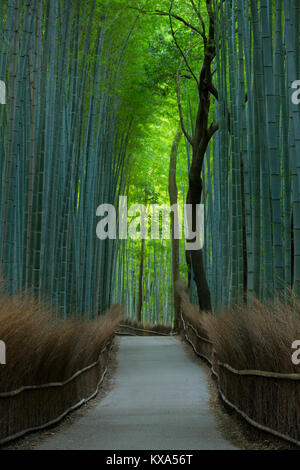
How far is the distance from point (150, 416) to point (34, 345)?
145 centimetres

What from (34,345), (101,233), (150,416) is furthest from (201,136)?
(34,345)

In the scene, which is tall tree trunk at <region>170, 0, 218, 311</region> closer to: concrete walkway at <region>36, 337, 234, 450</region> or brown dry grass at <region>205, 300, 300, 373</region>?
concrete walkway at <region>36, 337, 234, 450</region>

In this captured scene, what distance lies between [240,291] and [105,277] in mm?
6811

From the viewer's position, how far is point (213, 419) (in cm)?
469

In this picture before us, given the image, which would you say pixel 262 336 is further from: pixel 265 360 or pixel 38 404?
pixel 38 404

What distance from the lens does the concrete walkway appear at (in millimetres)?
3736

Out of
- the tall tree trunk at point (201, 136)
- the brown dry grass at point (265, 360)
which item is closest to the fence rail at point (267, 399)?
the brown dry grass at point (265, 360)

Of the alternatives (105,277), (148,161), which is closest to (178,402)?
(105,277)

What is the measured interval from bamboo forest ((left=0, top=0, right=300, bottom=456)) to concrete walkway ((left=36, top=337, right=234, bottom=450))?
0.06ft

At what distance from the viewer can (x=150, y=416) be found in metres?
4.88

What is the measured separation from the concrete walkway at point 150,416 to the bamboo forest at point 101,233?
19 mm

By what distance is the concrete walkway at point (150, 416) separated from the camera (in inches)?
147

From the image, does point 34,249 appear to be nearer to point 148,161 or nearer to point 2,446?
point 2,446

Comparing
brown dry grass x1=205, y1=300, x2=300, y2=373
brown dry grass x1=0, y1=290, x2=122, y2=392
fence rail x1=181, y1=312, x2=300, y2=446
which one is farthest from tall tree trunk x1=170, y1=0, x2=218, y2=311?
fence rail x1=181, y1=312, x2=300, y2=446
